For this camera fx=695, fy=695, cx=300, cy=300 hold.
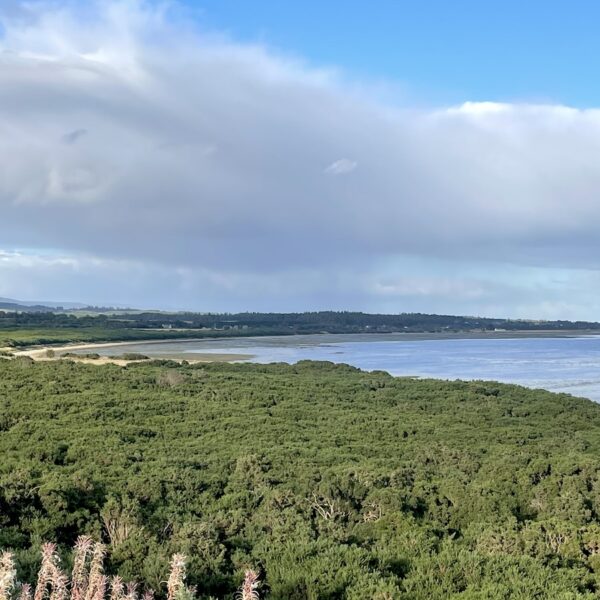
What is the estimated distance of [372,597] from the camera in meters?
6.84

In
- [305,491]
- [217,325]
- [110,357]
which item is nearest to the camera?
[305,491]

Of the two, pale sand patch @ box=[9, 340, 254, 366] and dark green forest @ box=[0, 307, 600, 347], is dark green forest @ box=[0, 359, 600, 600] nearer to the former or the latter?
pale sand patch @ box=[9, 340, 254, 366]

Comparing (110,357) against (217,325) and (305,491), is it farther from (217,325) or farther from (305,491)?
(217,325)

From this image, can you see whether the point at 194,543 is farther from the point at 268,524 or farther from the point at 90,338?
the point at 90,338

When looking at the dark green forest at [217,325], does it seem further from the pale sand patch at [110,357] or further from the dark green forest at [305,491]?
the dark green forest at [305,491]

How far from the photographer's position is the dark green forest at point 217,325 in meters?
90.9

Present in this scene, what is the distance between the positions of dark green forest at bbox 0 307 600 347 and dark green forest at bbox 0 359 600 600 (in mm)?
53010

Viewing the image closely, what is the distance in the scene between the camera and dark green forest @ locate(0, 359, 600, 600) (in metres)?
7.82

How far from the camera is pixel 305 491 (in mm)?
12664

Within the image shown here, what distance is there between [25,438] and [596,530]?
13777mm

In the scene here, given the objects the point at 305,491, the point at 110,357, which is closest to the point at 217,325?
the point at 110,357

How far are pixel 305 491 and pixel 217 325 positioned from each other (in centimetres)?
12731

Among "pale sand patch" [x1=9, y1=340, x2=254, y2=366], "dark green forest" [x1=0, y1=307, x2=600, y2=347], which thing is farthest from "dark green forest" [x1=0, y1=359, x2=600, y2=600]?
"dark green forest" [x1=0, y1=307, x2=600, y2=347]

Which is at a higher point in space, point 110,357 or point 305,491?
point 305,491
